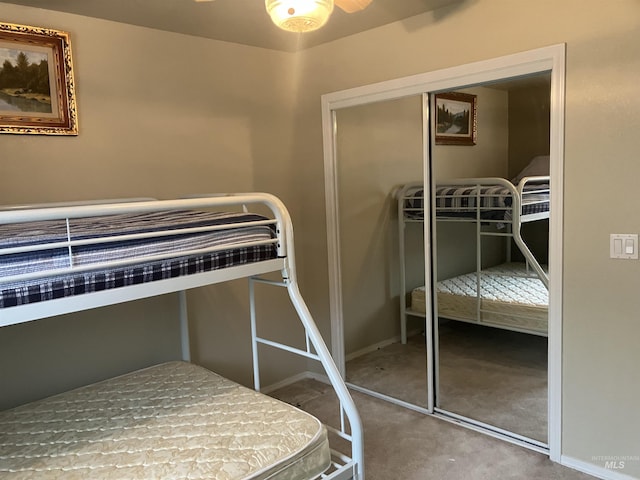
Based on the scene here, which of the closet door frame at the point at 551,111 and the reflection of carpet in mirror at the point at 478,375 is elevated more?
the closet door frame at the point at 551,111

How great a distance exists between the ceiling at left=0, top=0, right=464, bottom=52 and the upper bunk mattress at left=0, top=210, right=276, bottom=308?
40.5 inches

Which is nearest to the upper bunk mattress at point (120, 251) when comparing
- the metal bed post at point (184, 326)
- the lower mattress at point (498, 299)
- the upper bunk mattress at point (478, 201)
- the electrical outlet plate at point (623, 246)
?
the metal bed post at point (184, 326)

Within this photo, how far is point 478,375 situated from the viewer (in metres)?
3.01

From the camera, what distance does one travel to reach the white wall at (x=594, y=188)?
6.90 ft

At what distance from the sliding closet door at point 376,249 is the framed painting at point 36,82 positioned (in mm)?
1547

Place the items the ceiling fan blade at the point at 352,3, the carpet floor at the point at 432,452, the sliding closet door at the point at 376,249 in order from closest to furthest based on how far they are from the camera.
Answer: the ceiling fan blade at the point at 352,3, the carpet floor at the point at 432,452, the sliding closet door at the point at 376,249

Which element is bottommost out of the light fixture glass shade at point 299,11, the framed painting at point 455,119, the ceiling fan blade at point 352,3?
the framed painting at point 455,119

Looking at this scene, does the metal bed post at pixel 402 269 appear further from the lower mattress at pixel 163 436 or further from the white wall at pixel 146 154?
the lower mattress at pixel 163 436

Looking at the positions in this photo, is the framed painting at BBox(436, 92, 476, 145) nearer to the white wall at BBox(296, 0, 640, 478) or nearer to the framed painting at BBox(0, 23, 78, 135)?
the white wall at BBox(296, 0, 640, 478)

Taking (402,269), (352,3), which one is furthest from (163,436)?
(402,269)

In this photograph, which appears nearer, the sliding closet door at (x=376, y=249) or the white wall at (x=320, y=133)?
the white wall at (x=320, y=133)

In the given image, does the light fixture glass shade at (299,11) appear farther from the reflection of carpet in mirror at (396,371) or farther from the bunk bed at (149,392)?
the reflection of carpet in mirror at (396,371)

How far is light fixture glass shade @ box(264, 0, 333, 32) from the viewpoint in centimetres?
149

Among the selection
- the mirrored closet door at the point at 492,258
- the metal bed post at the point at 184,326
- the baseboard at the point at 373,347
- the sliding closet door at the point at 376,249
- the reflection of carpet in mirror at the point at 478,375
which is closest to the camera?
the mirrored closet door at the point at 492,258
